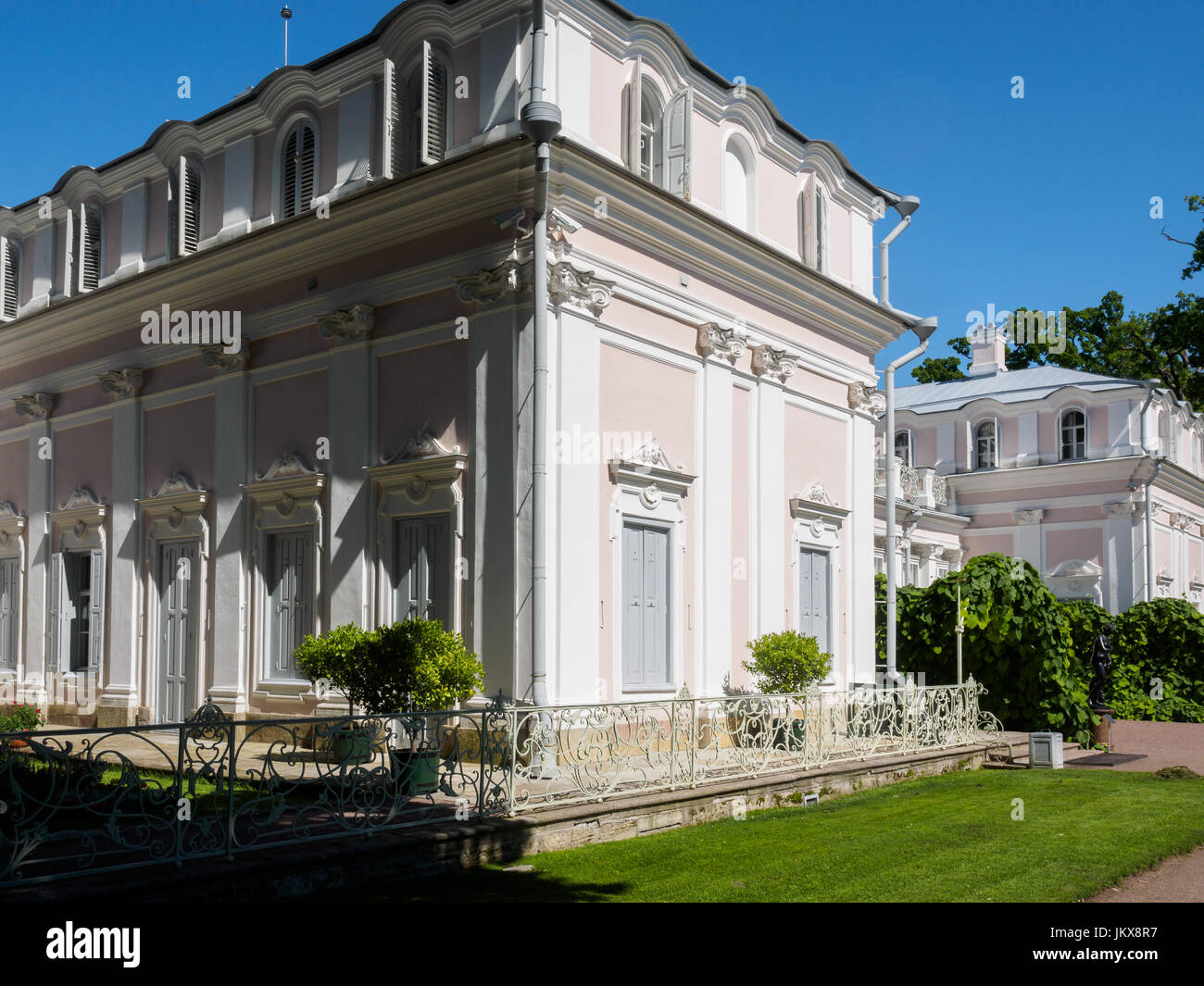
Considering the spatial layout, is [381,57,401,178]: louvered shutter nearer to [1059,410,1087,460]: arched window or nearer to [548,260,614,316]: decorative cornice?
[548,260,614,316]: decorative cornice

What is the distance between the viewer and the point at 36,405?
19.4 m

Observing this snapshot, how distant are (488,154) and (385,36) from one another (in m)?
2.99

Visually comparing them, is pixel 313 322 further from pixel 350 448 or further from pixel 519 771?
pixel 519 771

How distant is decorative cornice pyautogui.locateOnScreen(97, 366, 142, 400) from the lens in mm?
17469

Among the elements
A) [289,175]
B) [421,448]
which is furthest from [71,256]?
[421,448]

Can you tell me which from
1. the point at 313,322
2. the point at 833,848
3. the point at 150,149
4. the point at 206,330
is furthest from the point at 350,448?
the point at 833,848

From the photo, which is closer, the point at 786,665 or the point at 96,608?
the point at 786,665

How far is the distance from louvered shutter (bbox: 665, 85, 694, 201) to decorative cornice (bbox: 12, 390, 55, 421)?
11403 mm

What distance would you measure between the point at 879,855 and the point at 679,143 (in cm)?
933

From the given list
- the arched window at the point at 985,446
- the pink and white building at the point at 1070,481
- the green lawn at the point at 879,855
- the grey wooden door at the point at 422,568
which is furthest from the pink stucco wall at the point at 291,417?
the arched window at the point at 985,446

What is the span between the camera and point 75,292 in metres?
18.9

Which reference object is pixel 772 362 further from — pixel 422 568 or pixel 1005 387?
pixel 1005 387

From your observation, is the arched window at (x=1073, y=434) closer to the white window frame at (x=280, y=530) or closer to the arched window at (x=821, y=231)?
the arched window at (x=821, y=231)

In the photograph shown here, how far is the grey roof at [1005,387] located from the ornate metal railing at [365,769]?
2267cm
